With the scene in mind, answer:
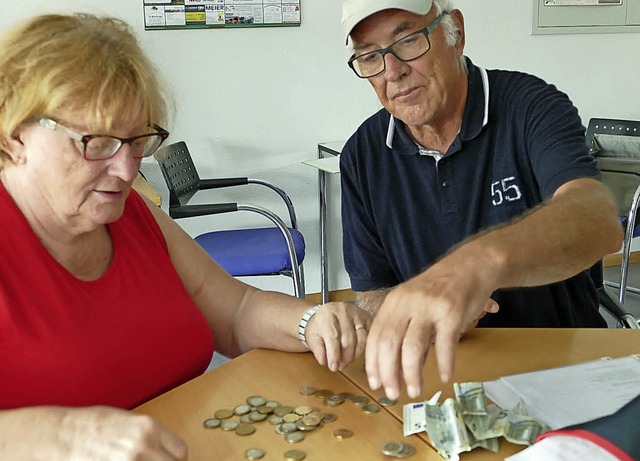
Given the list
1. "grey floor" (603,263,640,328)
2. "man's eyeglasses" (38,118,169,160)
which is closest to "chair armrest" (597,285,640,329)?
"man's eyeglasses" (38,118,169,160)

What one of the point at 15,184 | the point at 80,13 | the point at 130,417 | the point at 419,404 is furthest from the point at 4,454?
the point at 80,13

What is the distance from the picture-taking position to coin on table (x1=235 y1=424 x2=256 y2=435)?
1277mm

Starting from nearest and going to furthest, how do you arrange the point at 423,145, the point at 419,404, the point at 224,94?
the point at 419,404, the point at 423,145, the point at 224,94

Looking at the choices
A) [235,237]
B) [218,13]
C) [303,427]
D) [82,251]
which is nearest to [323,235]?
[235,237]

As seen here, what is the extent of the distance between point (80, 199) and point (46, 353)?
0.28m

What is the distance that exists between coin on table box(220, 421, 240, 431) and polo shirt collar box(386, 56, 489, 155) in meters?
1.01

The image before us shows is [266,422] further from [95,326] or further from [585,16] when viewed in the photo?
[585,16]

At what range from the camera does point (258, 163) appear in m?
4.34

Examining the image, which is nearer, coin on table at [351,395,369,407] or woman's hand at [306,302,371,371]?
coin on table at [351,395,369,407]

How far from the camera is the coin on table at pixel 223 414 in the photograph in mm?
1333

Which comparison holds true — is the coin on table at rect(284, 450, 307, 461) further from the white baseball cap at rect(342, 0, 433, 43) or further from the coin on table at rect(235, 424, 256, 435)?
the white baseball cap at rect(342, 0, 433, 43)

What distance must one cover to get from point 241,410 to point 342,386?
0.21 m

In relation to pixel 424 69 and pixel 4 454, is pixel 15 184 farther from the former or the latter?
pixel 424 69

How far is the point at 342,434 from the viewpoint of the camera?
4.16 ft
